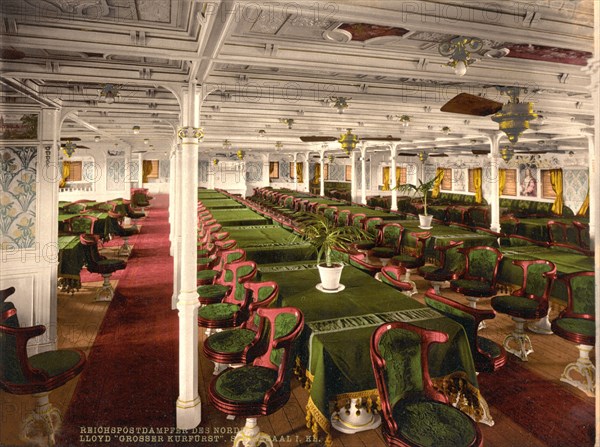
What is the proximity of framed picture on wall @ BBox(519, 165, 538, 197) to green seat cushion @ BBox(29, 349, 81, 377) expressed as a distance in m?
16.7

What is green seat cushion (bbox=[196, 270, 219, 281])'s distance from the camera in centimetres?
541

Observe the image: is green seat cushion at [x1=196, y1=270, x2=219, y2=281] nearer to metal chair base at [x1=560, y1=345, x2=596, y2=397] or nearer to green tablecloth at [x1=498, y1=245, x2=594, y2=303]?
green tablecloth at [x1=498, y1=245, x2=594, y2=303]

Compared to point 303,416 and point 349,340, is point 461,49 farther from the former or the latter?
point 303,416

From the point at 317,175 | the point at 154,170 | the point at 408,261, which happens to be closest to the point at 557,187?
the point at 408,261

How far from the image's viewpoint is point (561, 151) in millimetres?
13938

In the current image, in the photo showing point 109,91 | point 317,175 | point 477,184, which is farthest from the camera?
point 317,175

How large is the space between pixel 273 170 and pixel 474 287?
66.4ft

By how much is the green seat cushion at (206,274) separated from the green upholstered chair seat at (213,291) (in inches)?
18.5

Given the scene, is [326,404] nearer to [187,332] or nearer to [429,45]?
[187,332]

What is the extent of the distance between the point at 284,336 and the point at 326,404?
1.73ft

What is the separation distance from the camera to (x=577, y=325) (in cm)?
387

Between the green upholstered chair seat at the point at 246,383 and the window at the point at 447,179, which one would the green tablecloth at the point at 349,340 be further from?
the window at the point at 447,179

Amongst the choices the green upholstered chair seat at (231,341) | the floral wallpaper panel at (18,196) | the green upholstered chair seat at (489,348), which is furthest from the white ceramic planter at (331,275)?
the floral wallpaper panel at (18,196)

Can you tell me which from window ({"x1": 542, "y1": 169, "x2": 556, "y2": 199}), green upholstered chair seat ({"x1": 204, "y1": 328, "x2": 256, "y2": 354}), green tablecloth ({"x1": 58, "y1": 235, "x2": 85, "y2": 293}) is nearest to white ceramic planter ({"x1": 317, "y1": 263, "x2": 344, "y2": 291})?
green upholstered chair seat ({"x1": 204, "y1": 328, "x2": 256, "y2": 354})
